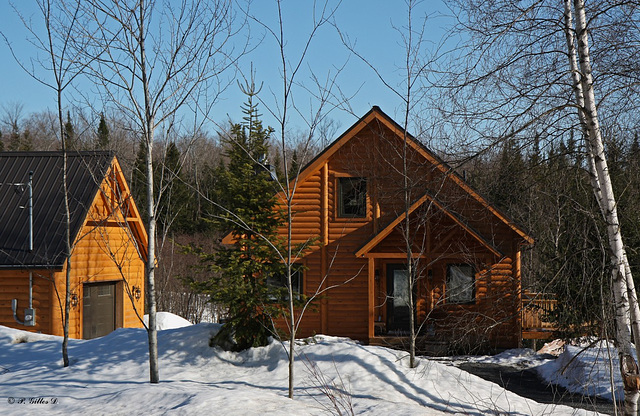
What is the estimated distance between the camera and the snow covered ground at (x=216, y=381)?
30.2 ft

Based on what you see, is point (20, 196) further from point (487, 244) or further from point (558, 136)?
point (558, 136)

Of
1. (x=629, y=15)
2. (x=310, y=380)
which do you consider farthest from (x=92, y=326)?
(x=629, y=15)

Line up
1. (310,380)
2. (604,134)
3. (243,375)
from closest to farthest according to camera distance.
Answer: (604,134)
(310,380)
(243,375)

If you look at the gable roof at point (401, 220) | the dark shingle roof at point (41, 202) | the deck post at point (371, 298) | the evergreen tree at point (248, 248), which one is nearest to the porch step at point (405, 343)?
the deck post at point (371, 298)

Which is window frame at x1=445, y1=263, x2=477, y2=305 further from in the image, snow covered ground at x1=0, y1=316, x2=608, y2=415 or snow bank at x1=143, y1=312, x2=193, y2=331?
snow bank at x1=143, y1=312, x2=193, y2=331

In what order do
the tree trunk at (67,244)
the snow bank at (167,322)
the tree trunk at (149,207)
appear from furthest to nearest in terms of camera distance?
the snow bank at (167,322) → the tree trunk at (67,244) → the tree trunk at (149,207)

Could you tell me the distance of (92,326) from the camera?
1883 cm

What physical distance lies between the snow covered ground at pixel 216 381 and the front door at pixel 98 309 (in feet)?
13.0

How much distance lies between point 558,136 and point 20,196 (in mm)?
16528

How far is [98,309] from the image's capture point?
19.2m

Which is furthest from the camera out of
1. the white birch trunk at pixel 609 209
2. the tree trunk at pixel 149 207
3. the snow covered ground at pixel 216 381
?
the tree trunk at pixel 149 207

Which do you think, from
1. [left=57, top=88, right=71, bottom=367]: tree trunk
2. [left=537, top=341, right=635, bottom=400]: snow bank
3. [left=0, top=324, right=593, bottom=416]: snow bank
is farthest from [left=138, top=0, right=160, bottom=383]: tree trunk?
[left=537, top=341, right=635, bottom=400]: snow bank

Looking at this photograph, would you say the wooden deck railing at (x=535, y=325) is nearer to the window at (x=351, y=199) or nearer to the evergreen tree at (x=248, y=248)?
the window at (x=351, y=199)

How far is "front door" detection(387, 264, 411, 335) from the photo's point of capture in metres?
18.5
